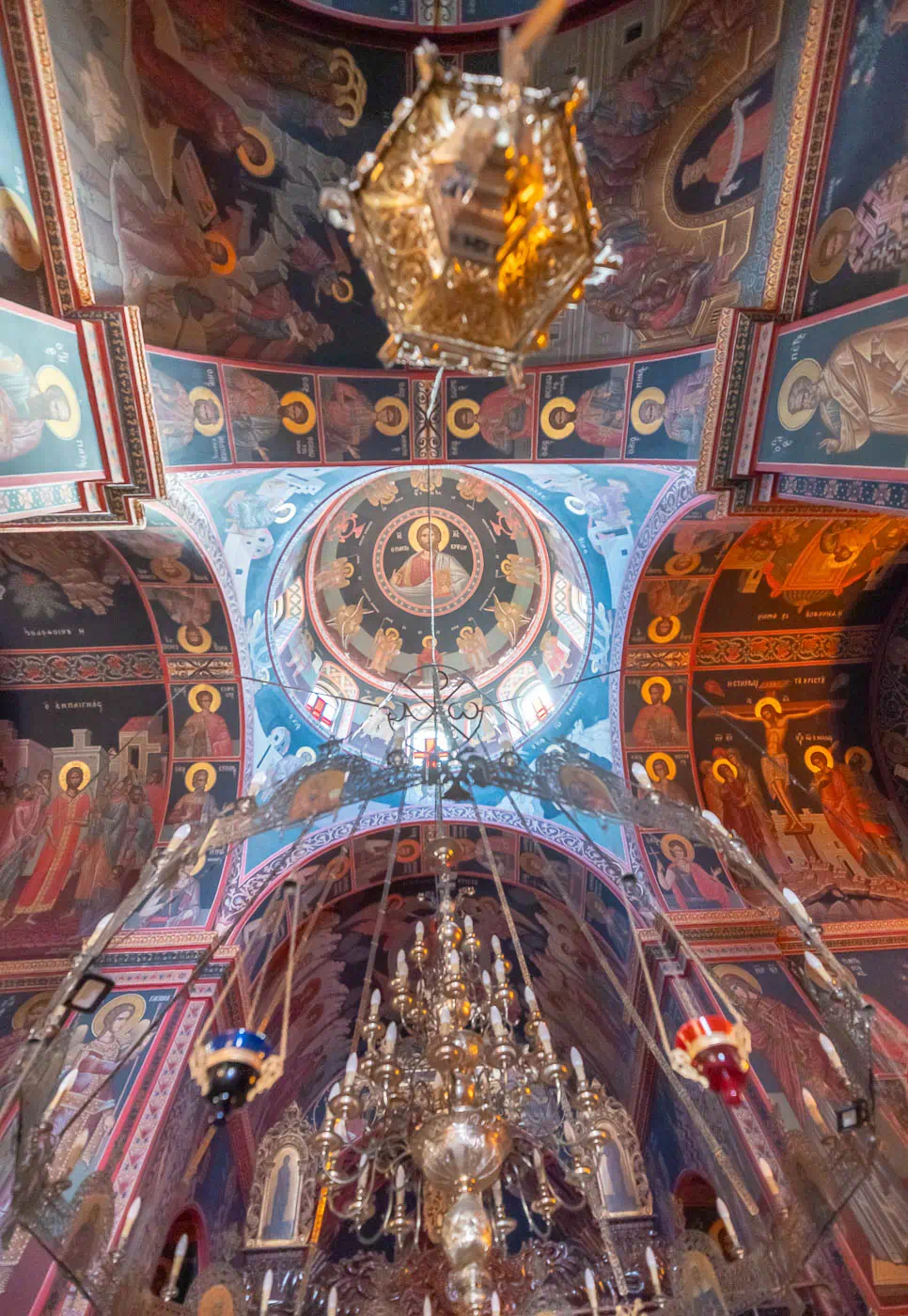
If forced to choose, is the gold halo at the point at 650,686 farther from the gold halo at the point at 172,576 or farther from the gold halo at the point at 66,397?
the gold halo at the point at 66,397

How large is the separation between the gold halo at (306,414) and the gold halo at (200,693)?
393 cm

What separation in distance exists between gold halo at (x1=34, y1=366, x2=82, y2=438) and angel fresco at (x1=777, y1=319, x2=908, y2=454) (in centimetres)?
567

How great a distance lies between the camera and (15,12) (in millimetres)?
4398

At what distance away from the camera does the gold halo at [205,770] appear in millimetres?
9633

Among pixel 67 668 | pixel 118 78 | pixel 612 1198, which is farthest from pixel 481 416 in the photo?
pixel 612 1198

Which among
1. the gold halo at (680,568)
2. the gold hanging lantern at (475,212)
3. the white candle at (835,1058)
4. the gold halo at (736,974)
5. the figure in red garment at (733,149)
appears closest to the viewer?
the gold hanging lantern at (475,212)

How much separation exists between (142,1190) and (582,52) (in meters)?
10.0

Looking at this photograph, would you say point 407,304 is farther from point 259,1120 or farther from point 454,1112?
point 259,1120

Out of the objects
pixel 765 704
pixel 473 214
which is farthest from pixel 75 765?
pixel 765 704

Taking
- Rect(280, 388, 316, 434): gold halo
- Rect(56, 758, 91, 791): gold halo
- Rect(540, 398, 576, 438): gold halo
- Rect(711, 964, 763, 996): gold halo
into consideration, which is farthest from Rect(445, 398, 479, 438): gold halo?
Rect(56, 758, 91, 791): gold halo

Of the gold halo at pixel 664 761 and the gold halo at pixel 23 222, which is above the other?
the gold halo at pixel 664 761

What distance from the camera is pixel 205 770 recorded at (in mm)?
9680

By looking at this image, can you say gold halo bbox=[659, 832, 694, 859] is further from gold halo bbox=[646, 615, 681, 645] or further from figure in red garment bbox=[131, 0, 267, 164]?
figure in red garment bbox=[131, 0, 267, 164]

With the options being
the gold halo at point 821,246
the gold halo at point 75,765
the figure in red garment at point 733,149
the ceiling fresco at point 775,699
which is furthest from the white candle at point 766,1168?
the gold halo at point 75,765
